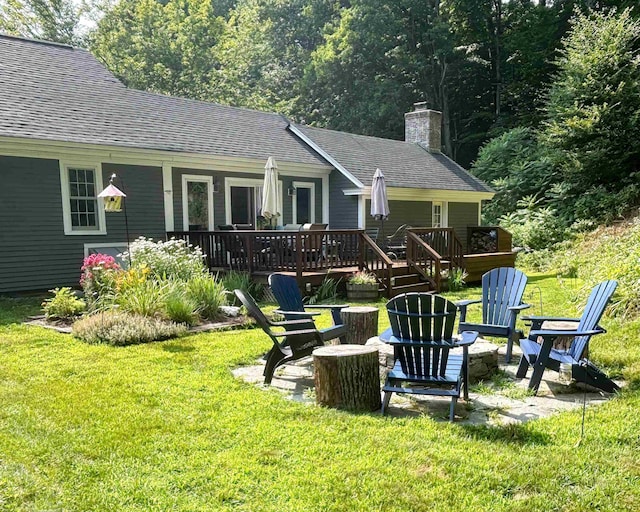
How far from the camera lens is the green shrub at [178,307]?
22.9 ft

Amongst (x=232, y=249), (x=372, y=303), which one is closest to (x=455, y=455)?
(x=372, y=303)

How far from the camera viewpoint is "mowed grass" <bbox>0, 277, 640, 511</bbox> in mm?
2666

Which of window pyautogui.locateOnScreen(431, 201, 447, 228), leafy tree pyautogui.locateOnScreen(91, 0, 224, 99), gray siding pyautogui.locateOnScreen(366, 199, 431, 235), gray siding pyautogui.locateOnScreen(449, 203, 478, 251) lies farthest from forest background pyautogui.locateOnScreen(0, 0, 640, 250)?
gray siding pyautogui.locateOnScreen(366, 199, 431, 235)

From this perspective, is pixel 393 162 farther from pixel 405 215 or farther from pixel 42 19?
pixel 42 19

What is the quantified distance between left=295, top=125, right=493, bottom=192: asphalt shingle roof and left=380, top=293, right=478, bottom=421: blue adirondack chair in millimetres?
10338

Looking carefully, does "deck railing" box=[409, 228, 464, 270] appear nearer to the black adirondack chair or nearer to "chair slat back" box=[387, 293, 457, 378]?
the black adirondack chair

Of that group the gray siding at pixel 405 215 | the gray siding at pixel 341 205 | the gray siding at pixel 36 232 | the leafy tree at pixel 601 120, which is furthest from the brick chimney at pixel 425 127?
the gray siding at pixel 36 232

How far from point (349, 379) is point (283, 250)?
6.06 m

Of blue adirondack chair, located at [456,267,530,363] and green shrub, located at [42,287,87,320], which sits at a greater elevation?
blue adirondack chair, located at [456,267,530,363]

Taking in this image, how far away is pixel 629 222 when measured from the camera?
13938 mm

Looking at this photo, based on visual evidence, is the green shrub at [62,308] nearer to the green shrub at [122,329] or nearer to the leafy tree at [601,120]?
the green shrub at [122,329]

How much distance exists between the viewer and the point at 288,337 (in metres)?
5.07

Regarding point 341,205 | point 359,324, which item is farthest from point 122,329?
point 341,205

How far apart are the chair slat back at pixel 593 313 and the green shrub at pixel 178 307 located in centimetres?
492
